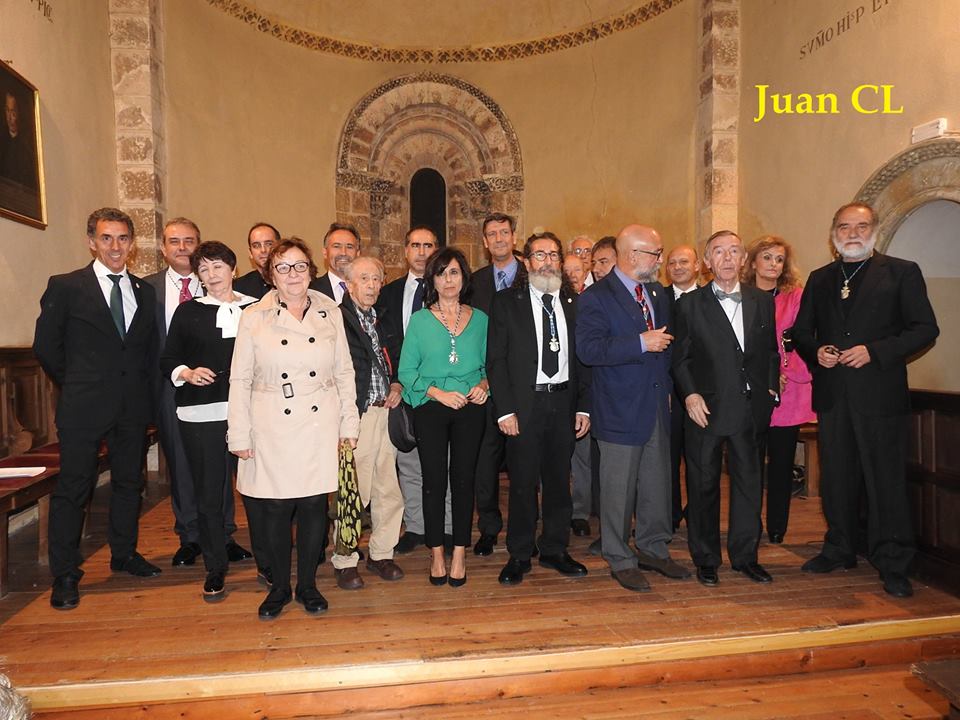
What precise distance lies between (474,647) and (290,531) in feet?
3.09

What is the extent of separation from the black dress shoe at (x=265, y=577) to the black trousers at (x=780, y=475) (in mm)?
2730

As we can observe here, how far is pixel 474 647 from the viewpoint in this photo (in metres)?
2.69

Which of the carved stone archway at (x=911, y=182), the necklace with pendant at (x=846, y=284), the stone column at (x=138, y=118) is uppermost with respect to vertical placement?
the stone column at (x=138, y=118)

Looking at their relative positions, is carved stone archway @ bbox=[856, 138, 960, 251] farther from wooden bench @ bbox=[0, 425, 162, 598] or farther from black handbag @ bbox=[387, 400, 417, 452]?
wooden bench @ bbox=[0, 425, 162, 598]

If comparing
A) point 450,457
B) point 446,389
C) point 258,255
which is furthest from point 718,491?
point 258,255

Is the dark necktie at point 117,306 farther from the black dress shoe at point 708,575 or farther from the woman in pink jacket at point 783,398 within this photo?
the woman in pink jacket at point 783,398

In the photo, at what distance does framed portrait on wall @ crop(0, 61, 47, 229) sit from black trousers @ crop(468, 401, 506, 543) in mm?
3330

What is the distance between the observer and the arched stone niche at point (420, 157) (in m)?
8.44

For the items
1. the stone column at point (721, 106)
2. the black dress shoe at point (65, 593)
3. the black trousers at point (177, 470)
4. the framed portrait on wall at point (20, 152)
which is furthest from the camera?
the stone column at point (721, 106)

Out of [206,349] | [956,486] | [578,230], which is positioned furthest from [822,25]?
[206,349]

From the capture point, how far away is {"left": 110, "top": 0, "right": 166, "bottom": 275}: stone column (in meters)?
6.12

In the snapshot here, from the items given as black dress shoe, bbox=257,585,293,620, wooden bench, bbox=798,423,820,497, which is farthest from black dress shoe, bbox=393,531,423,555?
wooden bench, bbox=798,423,820,497

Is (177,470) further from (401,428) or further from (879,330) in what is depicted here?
(879,330)

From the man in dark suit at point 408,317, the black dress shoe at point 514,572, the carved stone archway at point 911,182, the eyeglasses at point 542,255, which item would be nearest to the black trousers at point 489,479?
the man in dark suit at point 408,317
